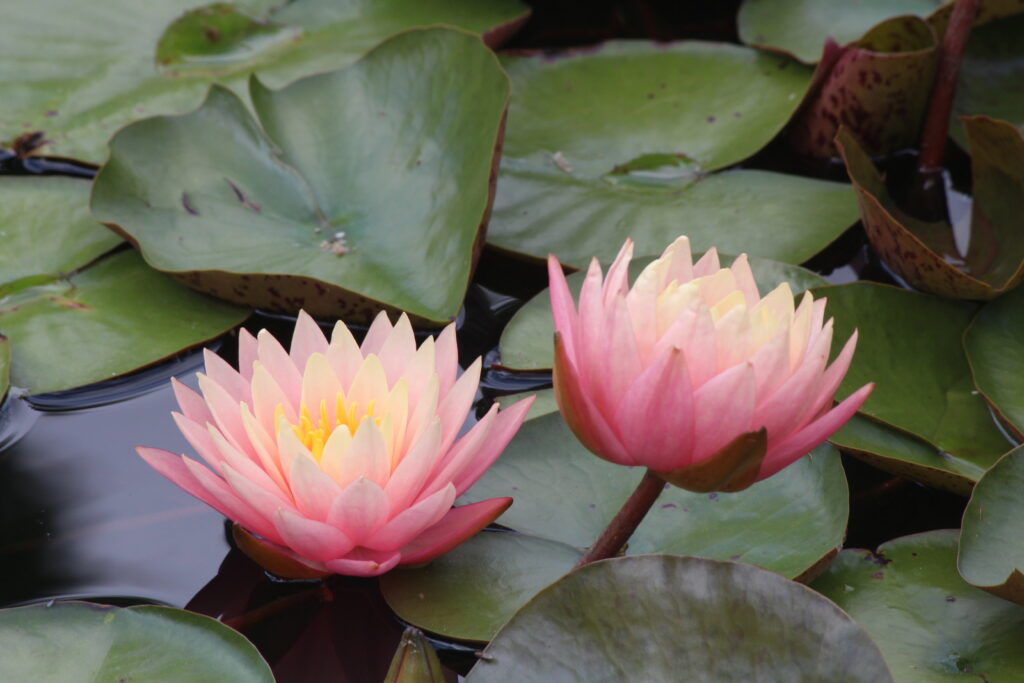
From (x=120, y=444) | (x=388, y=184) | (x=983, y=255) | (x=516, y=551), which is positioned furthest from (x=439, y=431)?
(x=983, y=255)

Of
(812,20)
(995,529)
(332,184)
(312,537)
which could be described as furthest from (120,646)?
(812,20)

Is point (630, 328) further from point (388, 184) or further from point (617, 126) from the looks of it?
point (617, 126)

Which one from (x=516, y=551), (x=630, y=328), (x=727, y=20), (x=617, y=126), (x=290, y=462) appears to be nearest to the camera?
(x=630, y=328)

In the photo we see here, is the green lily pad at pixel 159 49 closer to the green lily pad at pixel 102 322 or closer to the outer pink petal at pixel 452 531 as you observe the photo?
the green lily pad at pixel 102 322

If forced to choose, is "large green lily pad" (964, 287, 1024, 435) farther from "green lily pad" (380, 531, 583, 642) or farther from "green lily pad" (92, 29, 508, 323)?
"green lily pad" (92, 29, 508, 323)

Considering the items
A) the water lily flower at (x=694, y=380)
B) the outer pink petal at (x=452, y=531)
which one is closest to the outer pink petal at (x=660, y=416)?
the water lily flower at (x=694, y=380)
